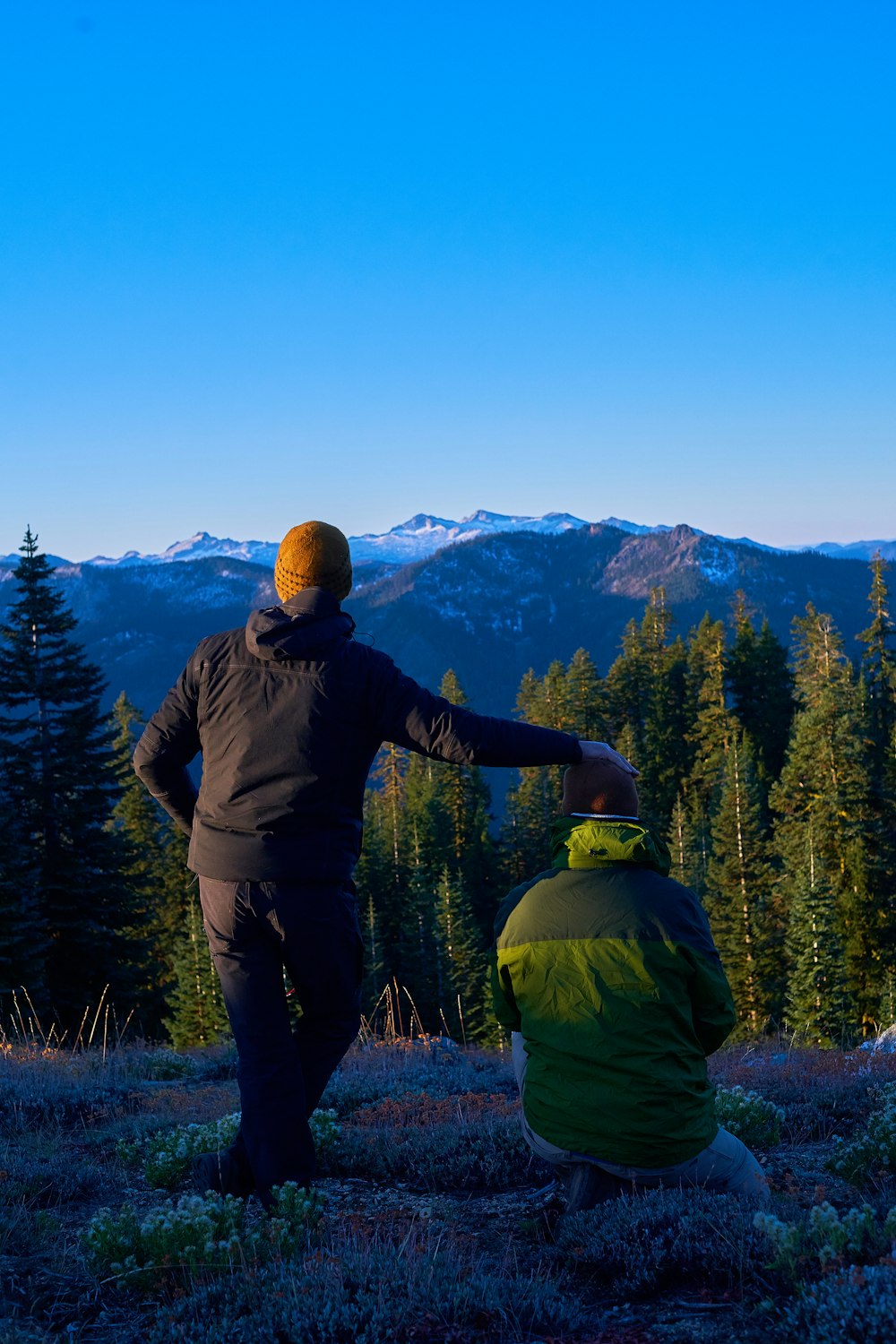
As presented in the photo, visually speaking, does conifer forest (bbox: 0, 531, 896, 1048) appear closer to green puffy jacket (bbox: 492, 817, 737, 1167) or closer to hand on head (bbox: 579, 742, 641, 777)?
hand on head (bbox: 579, 742, 641, 777)

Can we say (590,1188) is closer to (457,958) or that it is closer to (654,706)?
(457,958)

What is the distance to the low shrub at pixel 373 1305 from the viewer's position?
9.85 ft

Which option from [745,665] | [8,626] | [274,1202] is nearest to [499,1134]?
[274,1202]

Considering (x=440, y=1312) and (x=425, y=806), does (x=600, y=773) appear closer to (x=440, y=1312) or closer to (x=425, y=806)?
(x=440, y=1312)

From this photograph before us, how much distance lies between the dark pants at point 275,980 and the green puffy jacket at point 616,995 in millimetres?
714

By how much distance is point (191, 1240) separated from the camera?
3631mm

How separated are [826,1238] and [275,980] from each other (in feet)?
6.91

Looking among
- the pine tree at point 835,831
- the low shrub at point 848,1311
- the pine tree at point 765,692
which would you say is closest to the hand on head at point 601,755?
→ the low shrub at point 848,1311

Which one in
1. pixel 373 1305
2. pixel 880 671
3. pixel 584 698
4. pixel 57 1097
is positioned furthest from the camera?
pixel 584 698

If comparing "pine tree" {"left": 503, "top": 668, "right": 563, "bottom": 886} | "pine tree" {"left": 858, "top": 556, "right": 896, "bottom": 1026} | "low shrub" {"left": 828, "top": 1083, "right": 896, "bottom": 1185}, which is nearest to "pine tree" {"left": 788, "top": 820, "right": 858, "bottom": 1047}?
"pine tree" {"left": 858, "top": 556, "right": 896, "bottom": 1026}

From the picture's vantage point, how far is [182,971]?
4000cm

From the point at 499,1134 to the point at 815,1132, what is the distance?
1869 millimetres

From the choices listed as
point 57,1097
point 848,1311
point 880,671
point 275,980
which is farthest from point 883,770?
point 848,1311

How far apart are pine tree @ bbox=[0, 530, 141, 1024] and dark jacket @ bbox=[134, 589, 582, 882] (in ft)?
83.2
